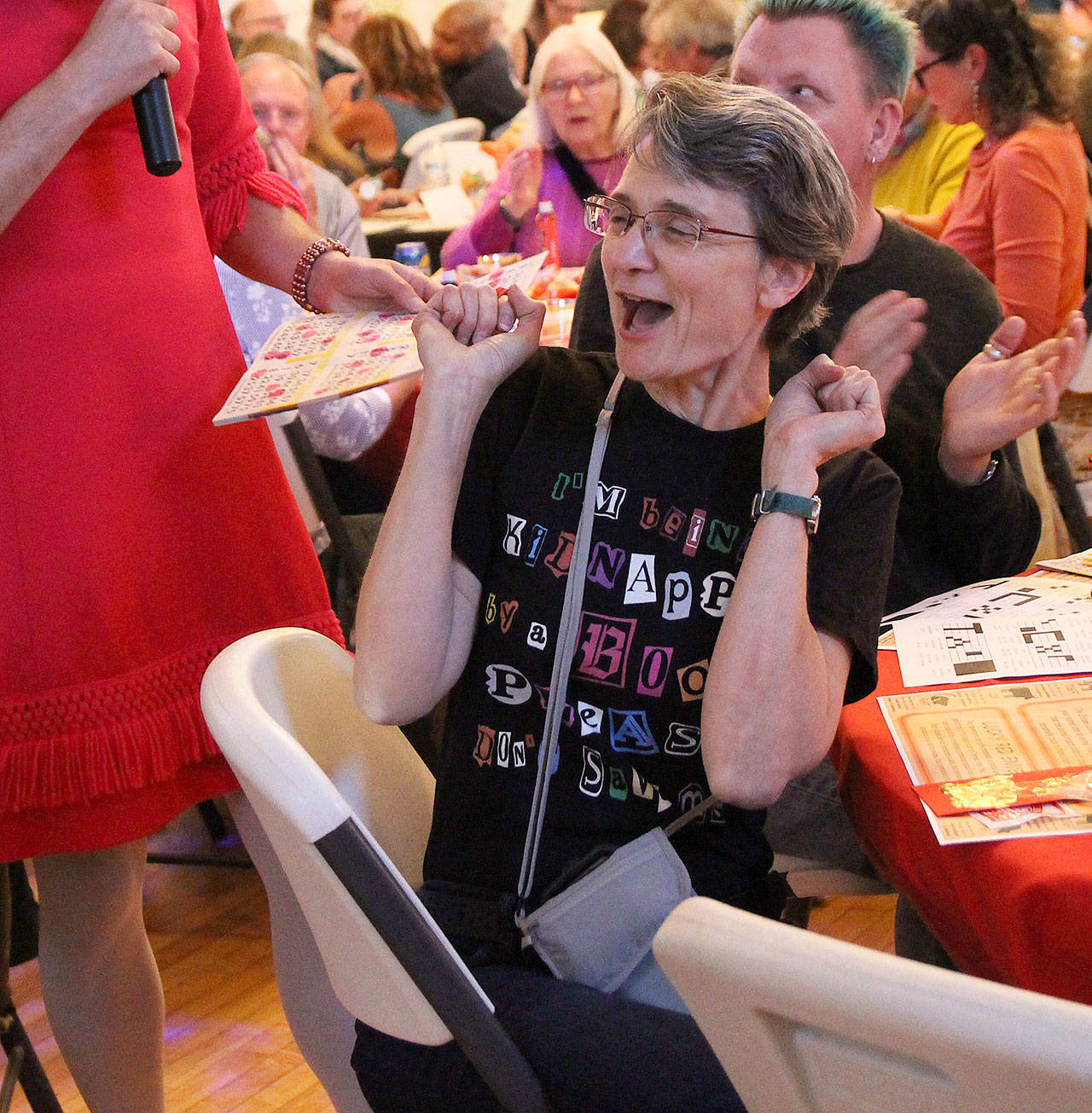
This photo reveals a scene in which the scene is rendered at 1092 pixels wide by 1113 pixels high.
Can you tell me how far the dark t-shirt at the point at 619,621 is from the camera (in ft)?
4.09

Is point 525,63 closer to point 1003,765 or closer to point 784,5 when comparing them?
point 784,5

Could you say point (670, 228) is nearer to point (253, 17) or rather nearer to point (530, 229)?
point (530, 229)

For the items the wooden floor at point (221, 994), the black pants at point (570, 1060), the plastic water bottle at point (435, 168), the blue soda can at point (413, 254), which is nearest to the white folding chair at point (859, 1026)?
the black pants at point (570, 1060)

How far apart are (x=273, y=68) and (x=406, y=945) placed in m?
3.33

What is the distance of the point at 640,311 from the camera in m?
1.34

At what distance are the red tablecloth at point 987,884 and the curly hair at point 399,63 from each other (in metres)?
5.94

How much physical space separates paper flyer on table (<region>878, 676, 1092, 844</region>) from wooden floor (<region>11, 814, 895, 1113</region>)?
1.19m

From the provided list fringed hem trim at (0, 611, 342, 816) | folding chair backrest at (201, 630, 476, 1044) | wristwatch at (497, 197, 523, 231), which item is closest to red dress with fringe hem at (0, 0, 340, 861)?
fringed hem trim at (0, 611, 342, 816)

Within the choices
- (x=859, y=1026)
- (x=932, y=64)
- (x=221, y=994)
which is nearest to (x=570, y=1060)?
(x=859, y=1026)

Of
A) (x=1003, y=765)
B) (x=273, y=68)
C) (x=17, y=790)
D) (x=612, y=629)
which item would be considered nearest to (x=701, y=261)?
(x=612, y=629)

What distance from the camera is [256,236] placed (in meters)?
1.63

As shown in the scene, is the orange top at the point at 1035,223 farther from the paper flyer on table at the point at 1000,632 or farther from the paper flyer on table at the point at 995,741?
the paper flyer on table at the point at 995,741

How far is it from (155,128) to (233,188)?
1.04ft

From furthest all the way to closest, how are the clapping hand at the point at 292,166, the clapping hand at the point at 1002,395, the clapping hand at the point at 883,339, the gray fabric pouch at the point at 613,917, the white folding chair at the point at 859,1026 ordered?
the clapping hand at the point at 292,166 → the clapping hand at the point at 1002,395 → the clapping hand at the point at 883,339 → the gray fabric pouch at the point at 613,917 → the white folding chair at the point at 859,1026
